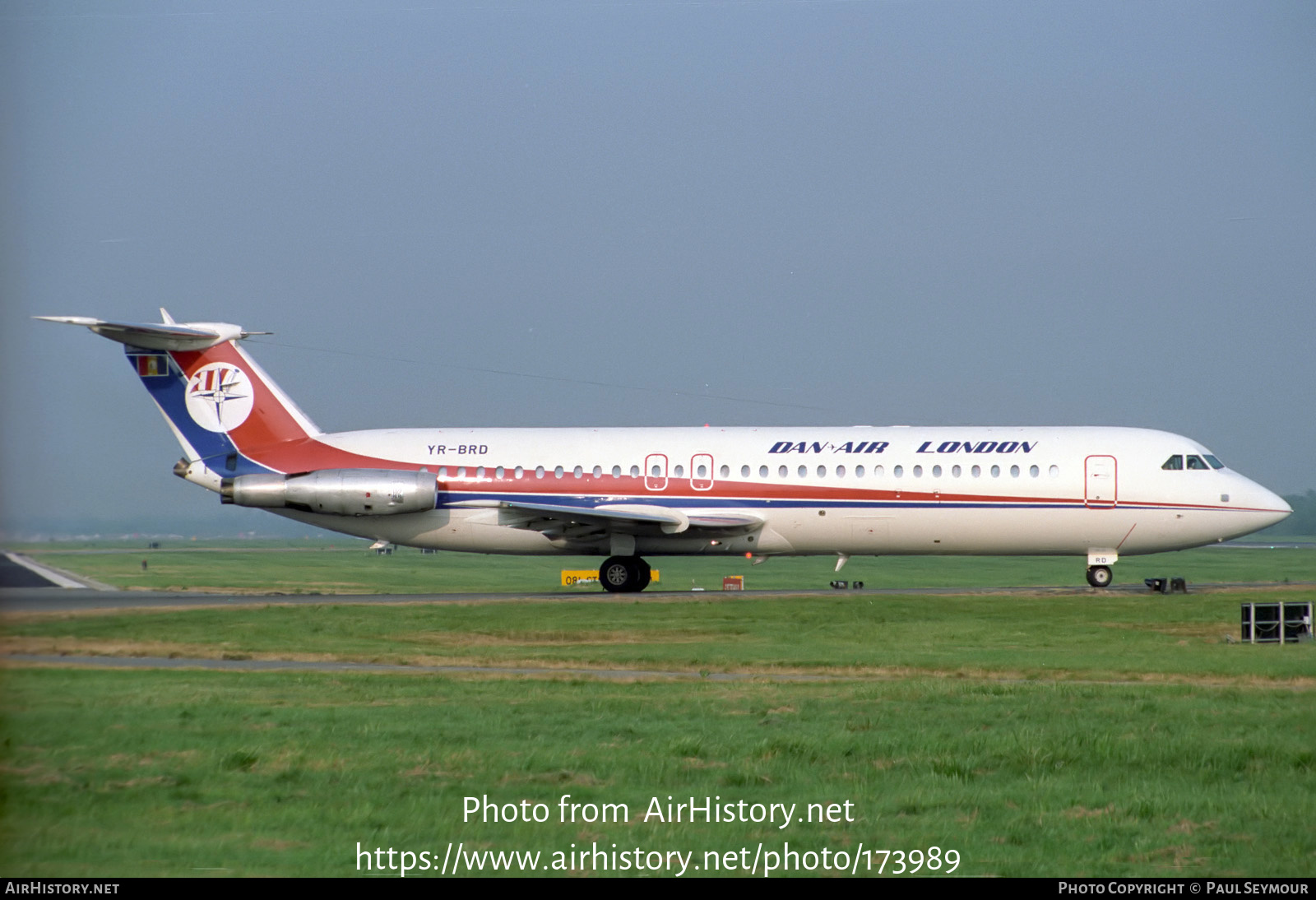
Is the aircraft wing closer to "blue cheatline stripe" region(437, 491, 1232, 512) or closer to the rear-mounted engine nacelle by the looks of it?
"blue cheatline stripe" region(437, 491, 1232, 512)

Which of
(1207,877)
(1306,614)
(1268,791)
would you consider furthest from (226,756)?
(1306,614)

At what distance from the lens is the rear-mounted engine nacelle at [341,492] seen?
40.9 metres

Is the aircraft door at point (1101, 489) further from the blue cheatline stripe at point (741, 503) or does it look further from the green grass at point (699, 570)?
the green grass at point (699, 570)

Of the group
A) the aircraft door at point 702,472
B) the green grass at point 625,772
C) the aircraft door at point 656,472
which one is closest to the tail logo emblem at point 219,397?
the aircraft door at point 656,472

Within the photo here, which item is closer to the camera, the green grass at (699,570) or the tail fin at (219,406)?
the green grass at (699,570)

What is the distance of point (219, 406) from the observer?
42344mm

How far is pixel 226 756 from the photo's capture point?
13062 millimetres

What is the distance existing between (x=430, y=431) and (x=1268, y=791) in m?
32.4

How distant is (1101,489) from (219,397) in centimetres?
2618

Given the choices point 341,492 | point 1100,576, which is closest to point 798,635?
point 1100,576

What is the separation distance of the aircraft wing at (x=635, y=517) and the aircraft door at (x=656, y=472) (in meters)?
0.61

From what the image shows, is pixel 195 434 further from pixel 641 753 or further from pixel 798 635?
pixel 641 753

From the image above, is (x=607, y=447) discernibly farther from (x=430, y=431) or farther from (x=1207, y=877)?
(x=1207, y=877)

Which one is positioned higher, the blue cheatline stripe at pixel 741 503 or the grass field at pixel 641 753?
the blue cheatline stripe at pixel 741 503
